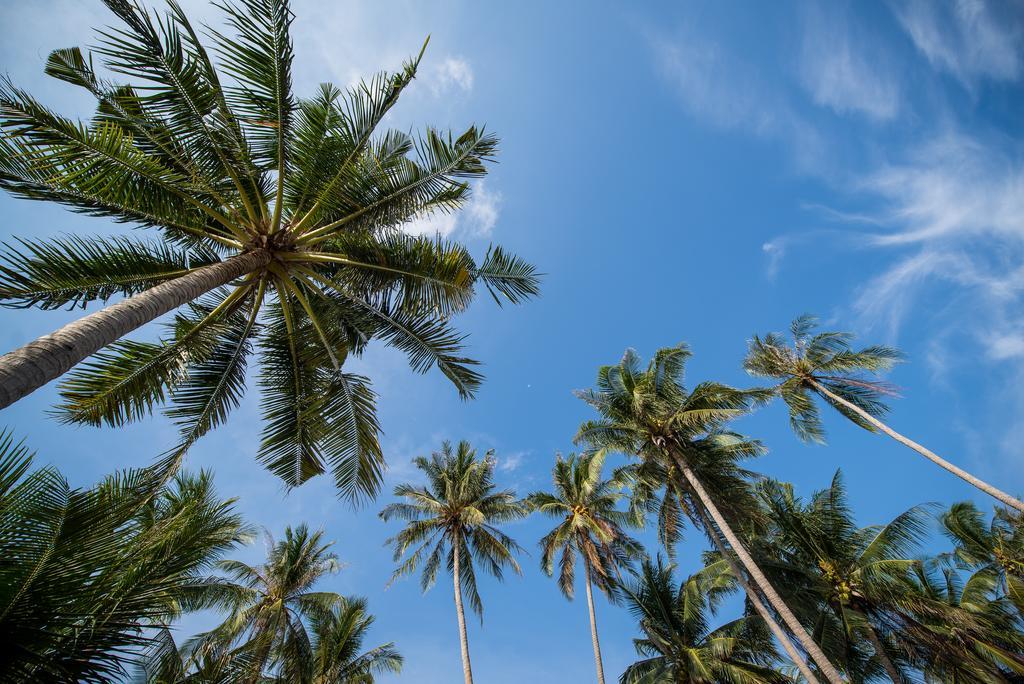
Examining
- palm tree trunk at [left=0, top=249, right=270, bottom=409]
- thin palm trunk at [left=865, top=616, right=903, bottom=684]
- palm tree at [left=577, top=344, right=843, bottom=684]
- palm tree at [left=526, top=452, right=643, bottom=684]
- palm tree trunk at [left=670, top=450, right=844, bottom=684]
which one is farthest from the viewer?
palm tree at [left=526, top=452, right=643, bottom=684]

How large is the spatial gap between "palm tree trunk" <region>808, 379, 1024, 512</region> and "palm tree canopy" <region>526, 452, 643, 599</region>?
8.85m

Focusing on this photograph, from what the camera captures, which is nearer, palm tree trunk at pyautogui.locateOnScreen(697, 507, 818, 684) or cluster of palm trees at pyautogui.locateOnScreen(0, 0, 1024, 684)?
cluster of palm trees at pyautogui.locateOnScreen(0, 0, 1024, 684)

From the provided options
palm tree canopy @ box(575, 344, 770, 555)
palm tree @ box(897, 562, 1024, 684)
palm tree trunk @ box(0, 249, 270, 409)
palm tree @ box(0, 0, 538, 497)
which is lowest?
palm tree @ box(897, 562, 1024, 684)

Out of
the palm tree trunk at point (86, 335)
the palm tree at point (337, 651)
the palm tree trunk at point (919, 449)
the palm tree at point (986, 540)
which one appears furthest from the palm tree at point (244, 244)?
the palm tree at point (986, 540)

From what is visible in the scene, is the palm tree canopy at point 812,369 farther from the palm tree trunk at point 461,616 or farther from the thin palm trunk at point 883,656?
the palm tree trunk at point 461,616

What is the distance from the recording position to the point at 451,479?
65.8 feet

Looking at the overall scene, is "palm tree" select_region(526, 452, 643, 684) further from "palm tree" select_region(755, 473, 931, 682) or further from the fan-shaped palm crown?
"palm tree" select_region(755, 473, 931, 682)

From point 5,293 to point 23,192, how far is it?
45.7 inches

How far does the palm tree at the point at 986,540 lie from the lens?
15.3 metres

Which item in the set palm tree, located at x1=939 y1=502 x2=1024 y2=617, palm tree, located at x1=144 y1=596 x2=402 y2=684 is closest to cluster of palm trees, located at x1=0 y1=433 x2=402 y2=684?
palm tree, located at x1=144 y1=596 x2=402 y2=684

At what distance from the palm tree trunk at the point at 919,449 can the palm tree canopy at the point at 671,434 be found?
11.8 ft

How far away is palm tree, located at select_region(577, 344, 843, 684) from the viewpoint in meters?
15.0

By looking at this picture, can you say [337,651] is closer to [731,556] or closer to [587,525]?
[587,525]

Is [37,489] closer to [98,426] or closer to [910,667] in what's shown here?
[98,426]
